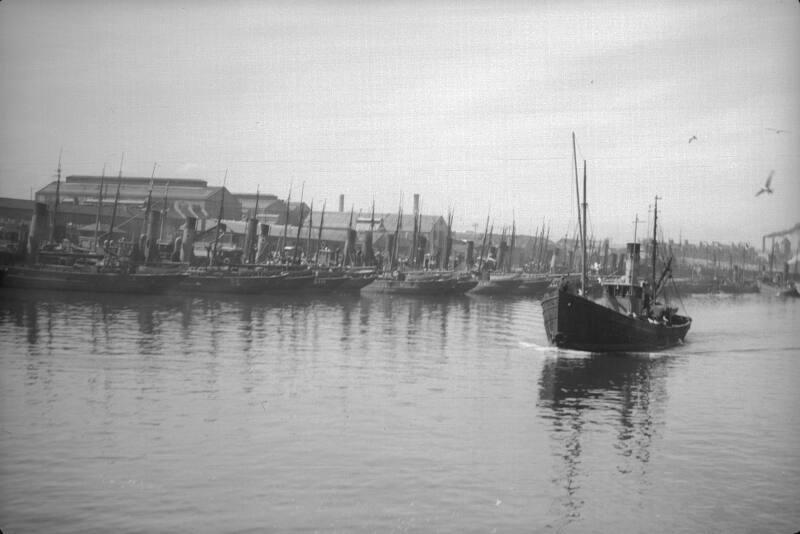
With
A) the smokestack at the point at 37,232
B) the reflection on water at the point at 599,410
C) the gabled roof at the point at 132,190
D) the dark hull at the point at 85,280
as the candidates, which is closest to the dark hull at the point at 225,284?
the dark hull at the point at 85,280

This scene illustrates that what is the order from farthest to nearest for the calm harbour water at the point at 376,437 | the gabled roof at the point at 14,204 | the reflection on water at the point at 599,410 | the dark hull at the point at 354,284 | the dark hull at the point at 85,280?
the dark hull at the point at 354,284, the gabled roof at the point at 14,204, the dark hull at the point at 85,280, the reflection on water at the point at 599,410, the calm harbour water at the point at 376,437

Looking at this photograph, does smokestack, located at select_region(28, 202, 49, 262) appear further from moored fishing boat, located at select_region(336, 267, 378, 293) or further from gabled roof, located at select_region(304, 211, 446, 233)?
gabled roof, located at select_region(304, 211, 446, 233)

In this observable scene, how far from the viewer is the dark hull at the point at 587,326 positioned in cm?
4266

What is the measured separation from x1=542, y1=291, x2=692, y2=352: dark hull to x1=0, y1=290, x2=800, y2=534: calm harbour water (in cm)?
138

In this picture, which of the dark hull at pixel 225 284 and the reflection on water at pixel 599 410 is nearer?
the reflection on water at pixel 599 410

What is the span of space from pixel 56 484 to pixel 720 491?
1555 centimetres

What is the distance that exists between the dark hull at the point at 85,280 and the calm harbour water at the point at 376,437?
24.7 metres

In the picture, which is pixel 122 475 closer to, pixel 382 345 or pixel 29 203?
pixel 382 345

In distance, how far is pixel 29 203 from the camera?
90312 millimetres

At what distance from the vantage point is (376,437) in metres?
22.2

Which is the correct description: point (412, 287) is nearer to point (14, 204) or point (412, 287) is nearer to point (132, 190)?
point (14, 204)

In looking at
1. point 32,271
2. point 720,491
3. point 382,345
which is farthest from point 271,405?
point 32,271

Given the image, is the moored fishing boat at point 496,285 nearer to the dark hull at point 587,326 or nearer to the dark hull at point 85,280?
the dark hull at point 85,280

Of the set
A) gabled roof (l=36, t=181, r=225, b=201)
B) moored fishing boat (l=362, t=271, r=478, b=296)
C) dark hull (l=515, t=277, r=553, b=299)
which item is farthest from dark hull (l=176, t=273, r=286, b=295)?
gabled roof (l=36, t=181, r=225, b=201)
